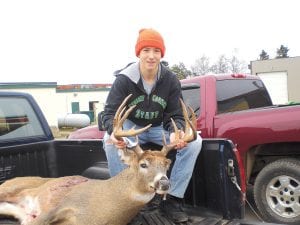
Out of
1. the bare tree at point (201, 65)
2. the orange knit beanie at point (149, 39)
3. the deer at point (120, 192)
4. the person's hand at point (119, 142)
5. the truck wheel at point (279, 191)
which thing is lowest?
the truck wheel at point (279, 191)

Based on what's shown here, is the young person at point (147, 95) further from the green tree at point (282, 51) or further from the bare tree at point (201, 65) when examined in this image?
the green tree at point (282, 51)

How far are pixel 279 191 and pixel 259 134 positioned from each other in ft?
2.63

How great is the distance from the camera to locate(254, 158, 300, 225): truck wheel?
635cm

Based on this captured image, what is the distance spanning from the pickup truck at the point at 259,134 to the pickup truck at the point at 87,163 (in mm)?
2385

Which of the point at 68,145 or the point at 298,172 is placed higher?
the point at 68,145

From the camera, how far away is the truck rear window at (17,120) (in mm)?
5260

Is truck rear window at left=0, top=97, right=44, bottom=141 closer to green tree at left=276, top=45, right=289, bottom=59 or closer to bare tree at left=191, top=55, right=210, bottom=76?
bare tree at left=191, top=55, right=210, bottom=76

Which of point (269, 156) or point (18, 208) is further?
point (269, 156)

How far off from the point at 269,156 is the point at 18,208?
3.77 m

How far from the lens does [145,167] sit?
12.0 ft

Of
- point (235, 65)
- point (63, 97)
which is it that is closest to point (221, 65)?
point (235, 65)

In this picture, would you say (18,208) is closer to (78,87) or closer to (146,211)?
(146,211)

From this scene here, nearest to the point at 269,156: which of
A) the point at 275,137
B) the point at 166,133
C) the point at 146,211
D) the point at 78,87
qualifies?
the point at 275,137

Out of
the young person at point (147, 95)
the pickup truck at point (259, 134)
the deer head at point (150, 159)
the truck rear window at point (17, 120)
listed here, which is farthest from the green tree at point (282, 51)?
the deer head at point (150, 159)
